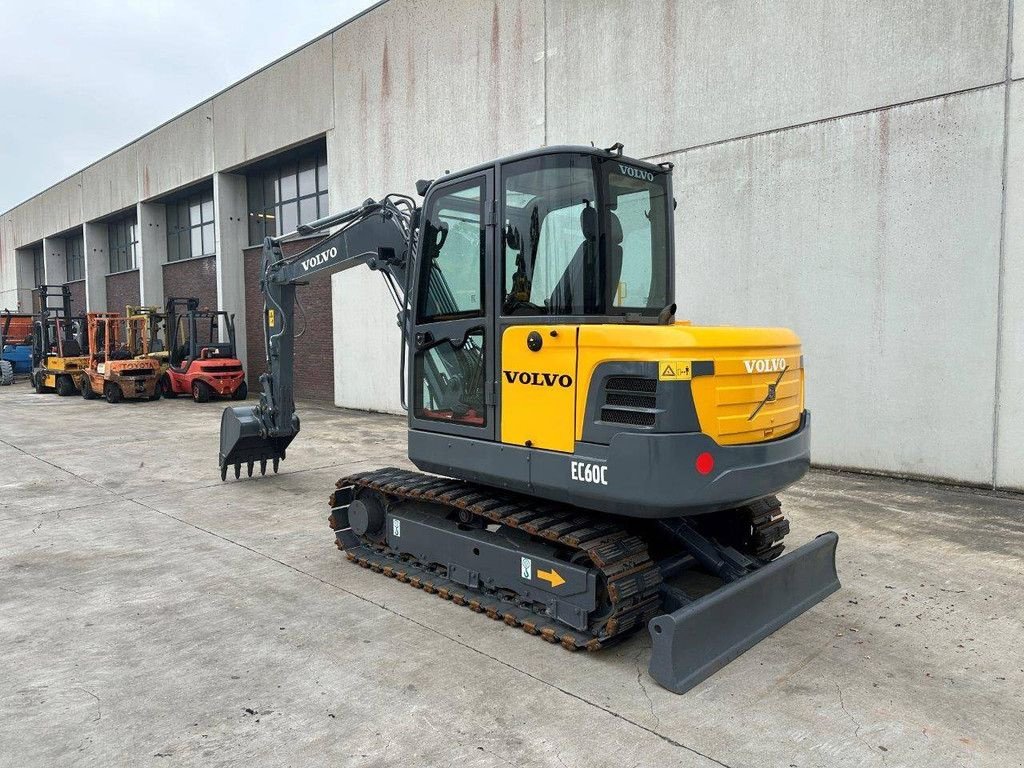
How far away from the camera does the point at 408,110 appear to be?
1458cm

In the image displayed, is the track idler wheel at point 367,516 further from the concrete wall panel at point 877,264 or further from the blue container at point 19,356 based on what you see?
the blue container at point 19,356

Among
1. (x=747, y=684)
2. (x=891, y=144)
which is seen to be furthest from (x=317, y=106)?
(x=747, y=684)

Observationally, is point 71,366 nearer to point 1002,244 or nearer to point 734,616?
point 734,616

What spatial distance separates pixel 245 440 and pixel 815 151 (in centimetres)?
784

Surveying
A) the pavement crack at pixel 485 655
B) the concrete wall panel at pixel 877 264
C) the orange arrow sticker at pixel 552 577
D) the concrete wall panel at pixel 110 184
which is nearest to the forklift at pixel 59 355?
the concrete wall panel at pixel 110 184

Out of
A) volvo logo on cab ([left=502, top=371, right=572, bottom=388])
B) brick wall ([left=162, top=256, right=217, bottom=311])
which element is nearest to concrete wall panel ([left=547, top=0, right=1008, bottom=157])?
volvo logo on cab ([left=502, top=371, right=572, bottom=388])

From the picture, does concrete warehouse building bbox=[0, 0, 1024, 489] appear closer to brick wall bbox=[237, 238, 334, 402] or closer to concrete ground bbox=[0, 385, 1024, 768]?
concrete ground bbox=[0, 385, 1024, 768]

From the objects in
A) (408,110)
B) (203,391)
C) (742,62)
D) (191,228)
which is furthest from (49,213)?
(742,62)

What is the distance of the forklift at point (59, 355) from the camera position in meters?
20.3

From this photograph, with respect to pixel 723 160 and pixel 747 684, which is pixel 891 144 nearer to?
pixel 723 160

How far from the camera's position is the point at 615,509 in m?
3.85

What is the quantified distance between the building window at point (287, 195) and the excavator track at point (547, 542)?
46.3 ft

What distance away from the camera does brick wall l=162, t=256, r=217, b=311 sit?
73.4 feet

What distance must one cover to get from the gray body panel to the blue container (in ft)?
95.2
